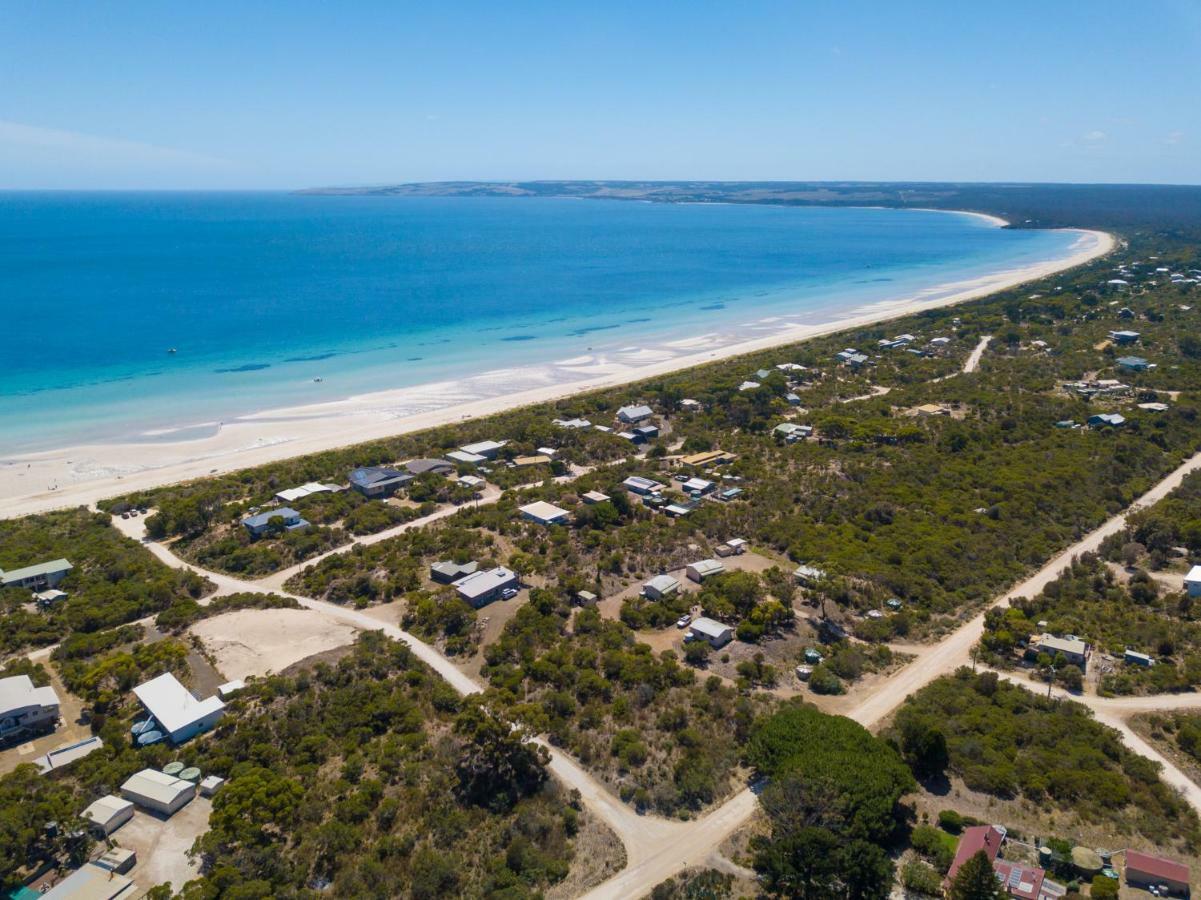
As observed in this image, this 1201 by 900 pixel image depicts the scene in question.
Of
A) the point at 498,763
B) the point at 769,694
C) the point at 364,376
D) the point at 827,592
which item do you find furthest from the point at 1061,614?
the point at 364,376

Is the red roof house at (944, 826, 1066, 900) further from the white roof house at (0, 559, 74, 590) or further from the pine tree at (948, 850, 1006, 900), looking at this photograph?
the white roof house at (0, 559, 74, 590)

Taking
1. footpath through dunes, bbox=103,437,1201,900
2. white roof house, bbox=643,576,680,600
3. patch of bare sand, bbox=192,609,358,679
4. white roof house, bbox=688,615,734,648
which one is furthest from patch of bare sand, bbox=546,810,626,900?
patch of bare sand, bbox=192,609,358,679

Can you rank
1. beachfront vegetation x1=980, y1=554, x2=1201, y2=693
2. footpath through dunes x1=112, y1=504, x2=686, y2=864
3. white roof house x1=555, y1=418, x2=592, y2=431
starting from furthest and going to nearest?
white roof house x1=555, y1=418, x2=592, y2=431, beachfront vegetation x1=980, y1=554, x2=1201, y2=693, footpath through dunes x1=112, y1=504, x2=686, y2=864

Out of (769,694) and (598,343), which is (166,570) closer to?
(769,694)

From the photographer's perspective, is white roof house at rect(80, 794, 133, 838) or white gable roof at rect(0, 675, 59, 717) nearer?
white roof house at rect(80, 794, 133, 838)

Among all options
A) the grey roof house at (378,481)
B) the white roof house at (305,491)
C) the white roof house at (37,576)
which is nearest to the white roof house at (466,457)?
the grey roof house at (378,481)

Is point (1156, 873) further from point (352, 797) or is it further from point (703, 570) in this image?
point (352, 797)

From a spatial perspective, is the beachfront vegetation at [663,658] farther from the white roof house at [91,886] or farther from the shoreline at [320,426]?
the shoreline at [320,426]
